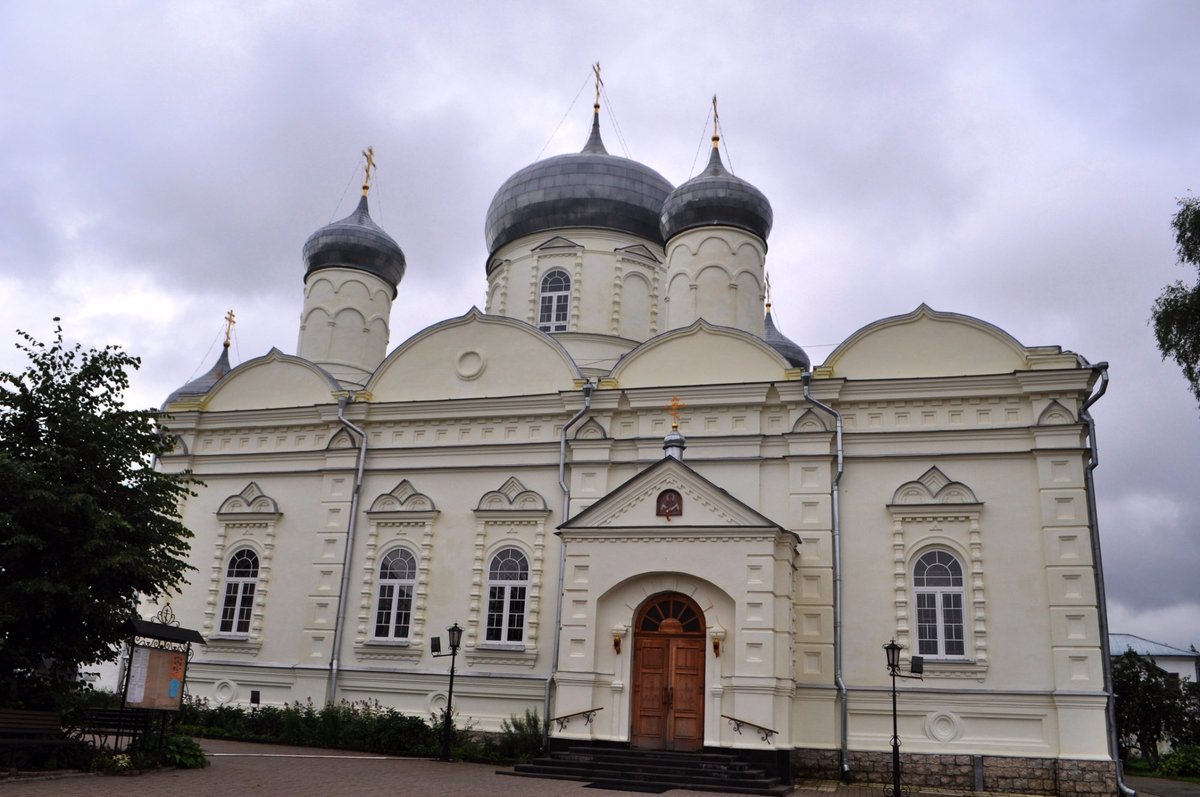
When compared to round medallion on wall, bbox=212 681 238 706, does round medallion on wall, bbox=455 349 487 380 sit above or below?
above

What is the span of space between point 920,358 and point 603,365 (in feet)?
21.9

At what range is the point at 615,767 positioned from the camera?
13508 mm

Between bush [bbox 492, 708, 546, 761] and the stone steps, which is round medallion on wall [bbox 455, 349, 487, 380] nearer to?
bush [bbox 492, 708, 546, 761]

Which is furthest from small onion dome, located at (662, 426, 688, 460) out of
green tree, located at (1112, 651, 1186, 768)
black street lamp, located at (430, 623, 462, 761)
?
green tree, located at (1112, 651, 1186, 768)

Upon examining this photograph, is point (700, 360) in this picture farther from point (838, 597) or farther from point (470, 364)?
point (838, 597)

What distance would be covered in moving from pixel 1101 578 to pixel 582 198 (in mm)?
12511

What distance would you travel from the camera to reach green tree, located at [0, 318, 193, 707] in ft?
39.0

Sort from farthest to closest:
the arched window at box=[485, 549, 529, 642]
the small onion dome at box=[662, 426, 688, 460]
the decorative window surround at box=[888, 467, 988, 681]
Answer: the arched window at box=[485, 549, 529, 642] < the small onion dome at box=[662, 426, 688, 460] < the decorative window surround at box=[888, 467, 988, 681]

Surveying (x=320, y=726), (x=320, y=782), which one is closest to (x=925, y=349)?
(x=320, y=782)

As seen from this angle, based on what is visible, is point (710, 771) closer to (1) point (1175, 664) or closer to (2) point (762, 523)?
(2) point (762, 523)

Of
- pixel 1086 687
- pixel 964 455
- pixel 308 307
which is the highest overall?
pixel 308 307

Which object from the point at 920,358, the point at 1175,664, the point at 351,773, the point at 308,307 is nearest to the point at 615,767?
the point at 351,773

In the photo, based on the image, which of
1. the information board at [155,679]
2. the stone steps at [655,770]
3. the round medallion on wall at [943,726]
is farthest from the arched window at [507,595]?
the round medallion on wall at [943,726]

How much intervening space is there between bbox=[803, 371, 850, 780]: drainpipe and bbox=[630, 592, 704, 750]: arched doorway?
1992 mm
